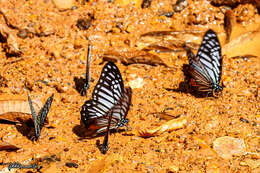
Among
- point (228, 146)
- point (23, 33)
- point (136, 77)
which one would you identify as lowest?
point (228, 146)

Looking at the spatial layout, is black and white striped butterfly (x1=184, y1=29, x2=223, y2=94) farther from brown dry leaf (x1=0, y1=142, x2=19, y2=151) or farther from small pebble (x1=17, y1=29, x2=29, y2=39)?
small pebble (x1=17, y1=29, x2=29, y2=39)

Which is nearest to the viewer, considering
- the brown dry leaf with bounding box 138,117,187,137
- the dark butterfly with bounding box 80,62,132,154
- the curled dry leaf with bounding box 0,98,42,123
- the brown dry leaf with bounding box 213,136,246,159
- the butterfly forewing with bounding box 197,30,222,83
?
the brown dry leaf with bounding box 213,136,246,159

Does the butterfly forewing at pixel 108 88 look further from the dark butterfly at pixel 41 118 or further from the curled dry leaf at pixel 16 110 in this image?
the curled dry leaf at pixel 16 110

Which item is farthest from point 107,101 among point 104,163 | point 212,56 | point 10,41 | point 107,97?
point 10,41

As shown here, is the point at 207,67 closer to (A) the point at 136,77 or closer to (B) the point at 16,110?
(A) the point at 136,77

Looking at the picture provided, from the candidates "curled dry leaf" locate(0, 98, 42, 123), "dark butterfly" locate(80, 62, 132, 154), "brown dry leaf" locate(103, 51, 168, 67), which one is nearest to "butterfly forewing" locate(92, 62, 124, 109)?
"dark butterfly" locate(80, 62, 132, 154)

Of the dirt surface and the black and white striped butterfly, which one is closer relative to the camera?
the dirt surface

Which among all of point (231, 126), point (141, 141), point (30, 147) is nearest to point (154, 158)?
point (141, 141)
